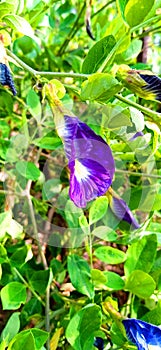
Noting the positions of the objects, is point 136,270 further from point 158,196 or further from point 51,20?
point 51,20

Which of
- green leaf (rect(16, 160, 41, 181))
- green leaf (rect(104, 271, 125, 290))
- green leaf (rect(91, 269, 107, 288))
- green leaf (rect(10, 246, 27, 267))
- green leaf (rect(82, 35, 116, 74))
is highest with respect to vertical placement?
green leaf (rect(82, 35, 116, 74))

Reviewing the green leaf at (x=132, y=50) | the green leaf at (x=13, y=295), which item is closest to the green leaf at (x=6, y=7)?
the green leaf at (x=132, y=50)

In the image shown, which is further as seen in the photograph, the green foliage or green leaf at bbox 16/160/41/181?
green leaf at bbox 16/160/41/181

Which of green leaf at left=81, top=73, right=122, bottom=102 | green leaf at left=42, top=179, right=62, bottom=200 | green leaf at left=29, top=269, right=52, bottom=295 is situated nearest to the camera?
green leaf at left=81, top=73, right=122, bottom=102

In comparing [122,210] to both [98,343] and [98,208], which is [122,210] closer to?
[98,208]

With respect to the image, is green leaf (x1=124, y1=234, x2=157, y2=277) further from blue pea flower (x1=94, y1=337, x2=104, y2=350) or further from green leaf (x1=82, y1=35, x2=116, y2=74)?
green leaf (x1=82, y1=35, x2=116, y2=74)

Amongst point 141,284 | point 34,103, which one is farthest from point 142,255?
point 34,103

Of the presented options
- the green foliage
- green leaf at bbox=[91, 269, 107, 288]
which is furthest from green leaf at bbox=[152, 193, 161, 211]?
green leaf at bbox=[91, 269, 107, 288]

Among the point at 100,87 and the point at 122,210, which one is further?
the point at 122,210
